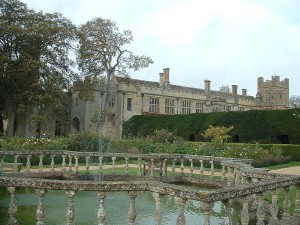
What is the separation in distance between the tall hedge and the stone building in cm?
246

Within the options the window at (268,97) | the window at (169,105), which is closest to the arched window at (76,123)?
the window at (169,105)

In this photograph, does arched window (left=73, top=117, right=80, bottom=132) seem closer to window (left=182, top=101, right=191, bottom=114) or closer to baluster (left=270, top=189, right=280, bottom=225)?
window (left=182, top=101, right=191, bottom=114)

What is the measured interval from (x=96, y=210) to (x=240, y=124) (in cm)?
2467

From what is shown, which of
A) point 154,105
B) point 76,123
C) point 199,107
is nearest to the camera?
point 76,123

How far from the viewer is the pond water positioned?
793 centimetres

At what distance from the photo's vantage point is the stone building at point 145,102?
41.5 metres

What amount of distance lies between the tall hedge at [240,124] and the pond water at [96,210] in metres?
19.7

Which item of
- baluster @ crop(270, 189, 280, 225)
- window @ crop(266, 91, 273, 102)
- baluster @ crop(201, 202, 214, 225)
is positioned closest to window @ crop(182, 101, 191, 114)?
window @ crop(266, 91, 273, 102)

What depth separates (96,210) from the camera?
921 cm

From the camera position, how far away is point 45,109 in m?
30.3

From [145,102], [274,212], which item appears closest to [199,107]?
[145,102]

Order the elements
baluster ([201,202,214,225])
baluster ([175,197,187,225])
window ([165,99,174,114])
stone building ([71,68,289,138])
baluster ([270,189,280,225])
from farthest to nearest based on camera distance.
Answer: window ([165,99,174,114]) → stone building ([71,68,289,138]) → baluster ([270,189,280,225]) → baluster ([175,197,187,225]) → baluster ([201,202,214,225])

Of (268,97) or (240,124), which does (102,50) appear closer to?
(240,124)

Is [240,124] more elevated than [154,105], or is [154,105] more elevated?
[154,105]
